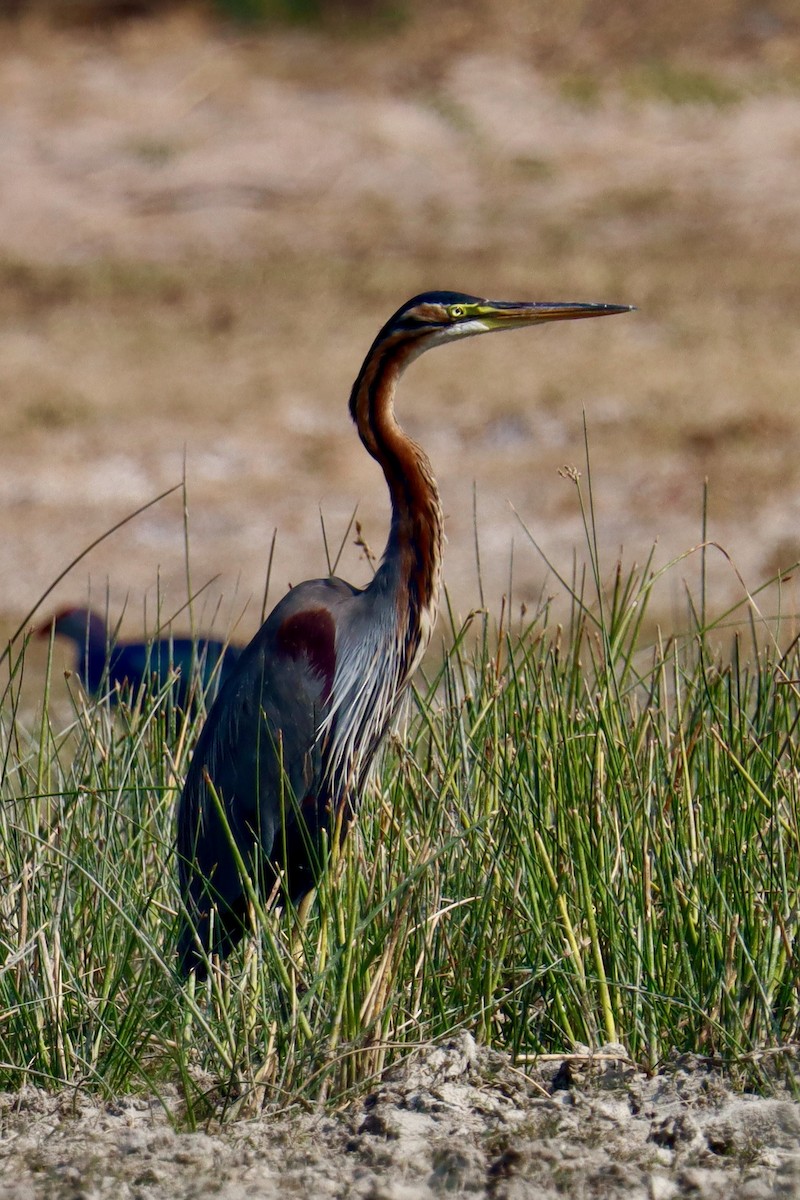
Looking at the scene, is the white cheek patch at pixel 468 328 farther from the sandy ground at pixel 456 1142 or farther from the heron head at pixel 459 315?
the sandy ground at pixel 456 1142

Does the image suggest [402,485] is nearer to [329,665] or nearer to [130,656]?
[329,665]

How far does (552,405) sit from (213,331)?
2.47 metres

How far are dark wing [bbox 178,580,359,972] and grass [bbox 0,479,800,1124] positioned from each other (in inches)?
5.1

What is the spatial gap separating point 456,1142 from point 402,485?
113 centimetres

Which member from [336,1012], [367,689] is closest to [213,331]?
[367,689]

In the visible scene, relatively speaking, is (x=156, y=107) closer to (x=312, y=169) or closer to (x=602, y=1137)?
(x=312, y=169)

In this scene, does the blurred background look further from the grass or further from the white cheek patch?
the grass

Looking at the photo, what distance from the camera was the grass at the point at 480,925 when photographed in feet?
8.21

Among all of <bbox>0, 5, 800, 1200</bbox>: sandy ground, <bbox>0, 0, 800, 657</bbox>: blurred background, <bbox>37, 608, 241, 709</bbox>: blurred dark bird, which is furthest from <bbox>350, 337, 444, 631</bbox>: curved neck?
<bbox>0, 0, 800, 657</bbox>: blurred background

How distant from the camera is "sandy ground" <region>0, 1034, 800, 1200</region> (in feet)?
7.47

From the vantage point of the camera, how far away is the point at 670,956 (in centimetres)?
265

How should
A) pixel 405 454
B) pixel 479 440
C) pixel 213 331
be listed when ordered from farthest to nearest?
pixel 213 331 → pixel 479 440 → pixel 405 454

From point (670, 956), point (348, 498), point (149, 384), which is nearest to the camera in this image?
point (670, 956)

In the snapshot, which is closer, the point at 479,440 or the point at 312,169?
the point at 479,440
